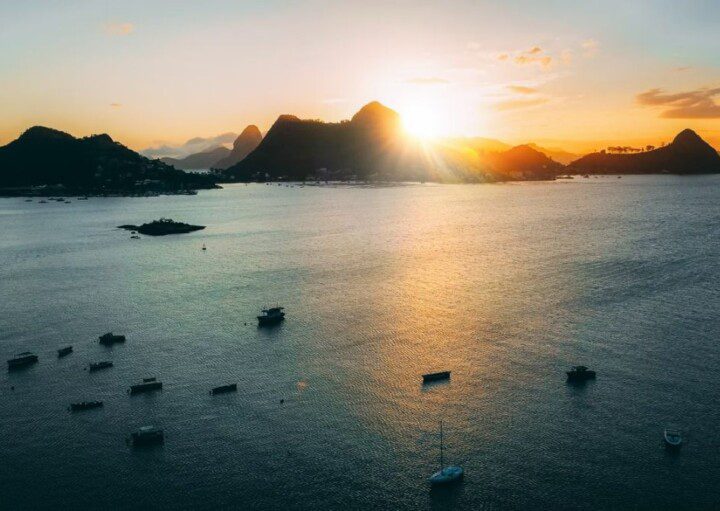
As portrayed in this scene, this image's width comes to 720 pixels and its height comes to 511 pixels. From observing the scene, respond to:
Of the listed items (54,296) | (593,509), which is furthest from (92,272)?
(593,509)

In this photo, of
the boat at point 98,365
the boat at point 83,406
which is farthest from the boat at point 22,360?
the boat at point 83,406

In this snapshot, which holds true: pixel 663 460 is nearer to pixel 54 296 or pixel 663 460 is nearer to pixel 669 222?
pixel 54 296

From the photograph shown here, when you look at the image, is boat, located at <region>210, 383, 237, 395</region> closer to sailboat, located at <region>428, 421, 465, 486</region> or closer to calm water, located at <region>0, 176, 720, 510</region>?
calm water, located at <region>0, 176, 720, 510</region>

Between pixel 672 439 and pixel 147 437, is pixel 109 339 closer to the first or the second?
pixel 147 437

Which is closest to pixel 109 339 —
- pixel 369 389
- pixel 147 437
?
pixel 147 437

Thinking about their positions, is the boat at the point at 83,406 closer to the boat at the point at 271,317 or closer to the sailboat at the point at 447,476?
the boat at the point at 271,317

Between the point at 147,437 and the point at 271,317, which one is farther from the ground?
the point at 271,317

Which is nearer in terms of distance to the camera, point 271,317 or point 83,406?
point 83,406
